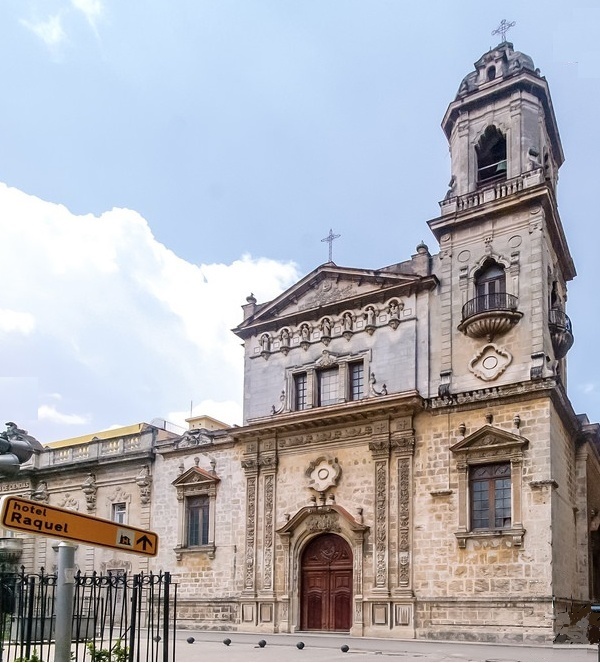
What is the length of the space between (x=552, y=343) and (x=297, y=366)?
8.56 meters

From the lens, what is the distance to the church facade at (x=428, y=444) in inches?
880

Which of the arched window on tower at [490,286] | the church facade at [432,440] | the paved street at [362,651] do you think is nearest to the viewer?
the paved street at [362,651]

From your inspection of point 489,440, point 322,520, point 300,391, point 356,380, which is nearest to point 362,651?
point 322,520

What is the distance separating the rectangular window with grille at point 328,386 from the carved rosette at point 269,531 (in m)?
3.15

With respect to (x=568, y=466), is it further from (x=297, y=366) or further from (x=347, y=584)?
(x=297, y=366)

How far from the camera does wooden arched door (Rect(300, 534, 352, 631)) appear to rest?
81.5 ft

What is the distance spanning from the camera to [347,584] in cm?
2492

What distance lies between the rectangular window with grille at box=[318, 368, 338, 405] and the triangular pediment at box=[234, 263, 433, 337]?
2.13 meters

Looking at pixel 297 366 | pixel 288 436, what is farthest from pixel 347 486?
pixel 297 366

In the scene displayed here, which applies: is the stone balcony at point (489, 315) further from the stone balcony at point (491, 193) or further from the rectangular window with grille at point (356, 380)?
the rectangular window with grille at point (356, 380)

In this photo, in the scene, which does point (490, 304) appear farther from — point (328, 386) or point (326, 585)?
point (326, 585)

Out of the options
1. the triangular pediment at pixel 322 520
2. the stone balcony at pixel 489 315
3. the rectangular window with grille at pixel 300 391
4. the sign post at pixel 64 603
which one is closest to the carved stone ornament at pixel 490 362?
the stone balcony at pixel 489 315

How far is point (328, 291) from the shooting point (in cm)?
2797

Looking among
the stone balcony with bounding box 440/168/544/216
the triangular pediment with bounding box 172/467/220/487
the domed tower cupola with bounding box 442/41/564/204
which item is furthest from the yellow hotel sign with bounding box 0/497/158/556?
the triangular pediment with bounding box 172/467/220/487
